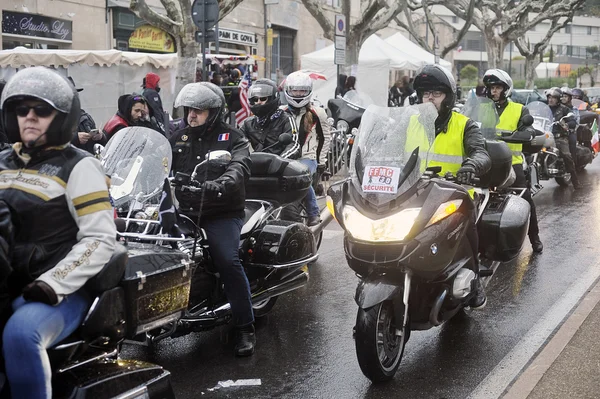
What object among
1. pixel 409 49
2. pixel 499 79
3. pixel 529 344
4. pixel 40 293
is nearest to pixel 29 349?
pixel 40 293

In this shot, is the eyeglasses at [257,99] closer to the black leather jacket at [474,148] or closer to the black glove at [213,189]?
the black leather jacket at [474,148]

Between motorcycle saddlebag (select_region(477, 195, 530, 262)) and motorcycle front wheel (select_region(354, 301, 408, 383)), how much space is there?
125 centimetres

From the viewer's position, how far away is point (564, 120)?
14273 mm

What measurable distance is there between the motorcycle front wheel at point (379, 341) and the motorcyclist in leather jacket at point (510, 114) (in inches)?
155

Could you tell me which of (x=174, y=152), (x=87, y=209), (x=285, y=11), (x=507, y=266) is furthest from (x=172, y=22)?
(x=285, y=11)

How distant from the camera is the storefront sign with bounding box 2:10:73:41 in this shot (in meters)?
19.8

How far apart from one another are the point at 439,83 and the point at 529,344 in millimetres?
1912

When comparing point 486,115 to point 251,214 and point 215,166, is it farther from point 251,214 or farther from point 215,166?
point 215,166

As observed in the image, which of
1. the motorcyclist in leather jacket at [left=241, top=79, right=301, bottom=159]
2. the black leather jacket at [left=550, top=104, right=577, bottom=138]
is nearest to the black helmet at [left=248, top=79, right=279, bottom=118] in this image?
the motorcyclist in leather jacket at [left=241, top=79, right=301, bottom=159]

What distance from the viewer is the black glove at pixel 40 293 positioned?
3059 millimetres

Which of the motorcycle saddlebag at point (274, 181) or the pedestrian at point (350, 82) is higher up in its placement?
the pedestrian at point (350, 82)

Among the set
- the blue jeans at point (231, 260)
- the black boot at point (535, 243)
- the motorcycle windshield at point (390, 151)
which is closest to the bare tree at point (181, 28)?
the black boot at point (535, 243)

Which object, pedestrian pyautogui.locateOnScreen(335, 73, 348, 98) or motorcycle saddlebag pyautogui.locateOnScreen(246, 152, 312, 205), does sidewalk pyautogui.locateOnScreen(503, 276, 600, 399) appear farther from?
pedestrian pyautogui.locateOnScreen(335, 73, 348, 98)

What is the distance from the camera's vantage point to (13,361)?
2.97 metres
